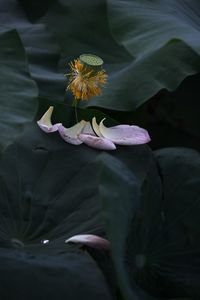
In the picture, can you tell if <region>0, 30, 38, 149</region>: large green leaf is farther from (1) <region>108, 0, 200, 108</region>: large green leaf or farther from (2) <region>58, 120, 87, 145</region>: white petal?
(1) <region>108, 0, 200, 108</region>: large green leaf

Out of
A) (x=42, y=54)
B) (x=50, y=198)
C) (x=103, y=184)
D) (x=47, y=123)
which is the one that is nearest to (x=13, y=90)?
(x=47, y=123)

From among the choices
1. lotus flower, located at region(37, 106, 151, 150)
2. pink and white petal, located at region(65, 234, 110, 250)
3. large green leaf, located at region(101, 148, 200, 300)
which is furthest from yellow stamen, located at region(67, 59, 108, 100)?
pink and white petal, located at region(65, 234, 110, 250)

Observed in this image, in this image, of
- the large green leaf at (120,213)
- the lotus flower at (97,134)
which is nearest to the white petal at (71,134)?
the lotus flower at (97,134)

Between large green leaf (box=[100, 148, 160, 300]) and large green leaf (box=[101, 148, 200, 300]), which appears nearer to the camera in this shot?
large green leaf (box=[100, 148, 160, 300])

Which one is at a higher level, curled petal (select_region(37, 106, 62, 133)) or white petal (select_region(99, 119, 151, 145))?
white petal (select_region(99, 119, 151, 145))

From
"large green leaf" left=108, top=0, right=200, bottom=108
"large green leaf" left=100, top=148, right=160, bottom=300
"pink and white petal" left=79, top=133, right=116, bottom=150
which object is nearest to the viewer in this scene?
"large green leaf" left=100, top=148, right=160, bottom=300

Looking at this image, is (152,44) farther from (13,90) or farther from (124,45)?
(13,90)
